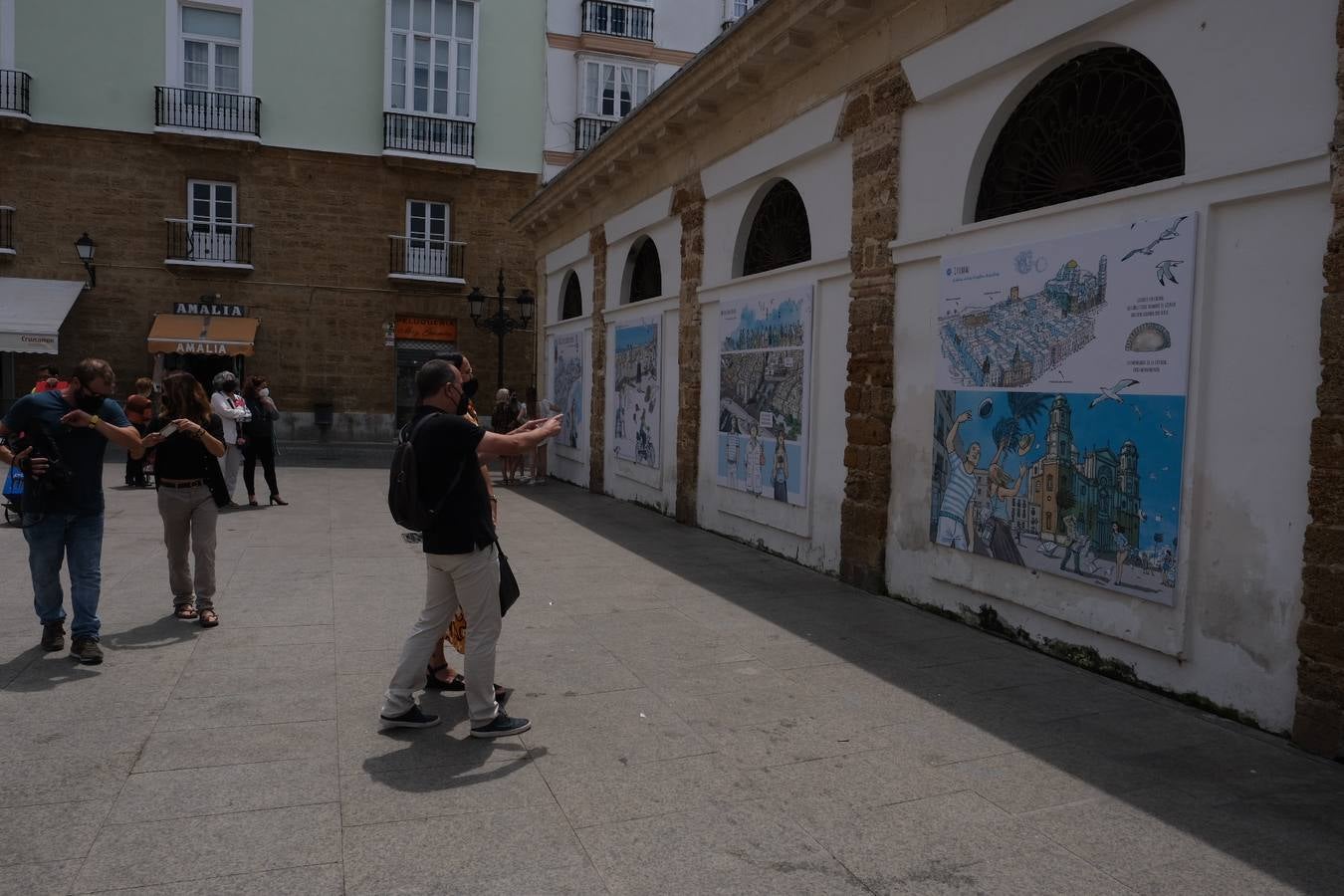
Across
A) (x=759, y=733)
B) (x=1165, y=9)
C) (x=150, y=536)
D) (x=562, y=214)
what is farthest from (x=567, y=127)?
(x=759, y=733)

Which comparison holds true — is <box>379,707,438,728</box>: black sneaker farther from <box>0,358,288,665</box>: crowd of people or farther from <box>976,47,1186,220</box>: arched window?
<box>976,47,1186,220</box>: arched window

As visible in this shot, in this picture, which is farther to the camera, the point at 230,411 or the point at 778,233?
the point at 230,411

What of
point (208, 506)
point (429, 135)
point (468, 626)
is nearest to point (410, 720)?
point (468, 626)

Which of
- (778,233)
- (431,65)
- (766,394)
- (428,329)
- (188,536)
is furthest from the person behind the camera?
(428,329)

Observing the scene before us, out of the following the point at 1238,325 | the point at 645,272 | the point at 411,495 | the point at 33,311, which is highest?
the point at 645,272

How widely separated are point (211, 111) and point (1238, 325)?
2414 cm

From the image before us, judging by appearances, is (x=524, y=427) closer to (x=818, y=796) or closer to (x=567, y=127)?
(x=818, y=796)

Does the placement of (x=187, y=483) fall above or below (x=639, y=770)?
above

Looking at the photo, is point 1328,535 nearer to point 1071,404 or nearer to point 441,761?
point 1071,404

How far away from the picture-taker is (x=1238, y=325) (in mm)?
4719

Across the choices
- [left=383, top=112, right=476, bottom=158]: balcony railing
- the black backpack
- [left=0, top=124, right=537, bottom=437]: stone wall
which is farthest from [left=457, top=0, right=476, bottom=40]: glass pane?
the black backpack

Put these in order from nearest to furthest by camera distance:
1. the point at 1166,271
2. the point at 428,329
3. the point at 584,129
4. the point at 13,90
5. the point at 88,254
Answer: the point at 1166,271
the point at 88,254
the point at 13,90
the point at 428,329
the point at 584,129

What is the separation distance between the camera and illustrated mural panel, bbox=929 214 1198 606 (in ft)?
16.6

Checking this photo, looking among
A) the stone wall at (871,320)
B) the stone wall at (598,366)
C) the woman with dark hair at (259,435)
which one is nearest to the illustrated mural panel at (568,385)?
the stone wall at (598,366)
